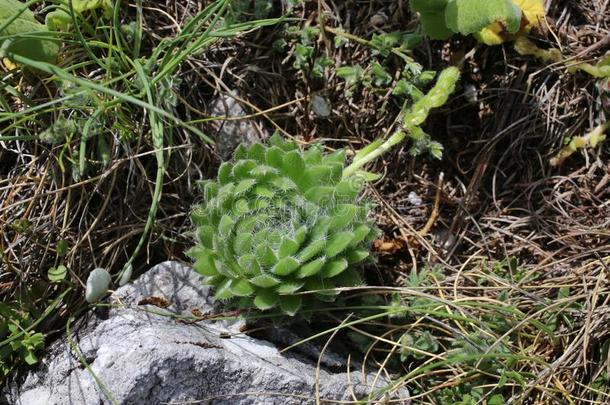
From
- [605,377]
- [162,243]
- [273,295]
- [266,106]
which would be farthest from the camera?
[266,106]

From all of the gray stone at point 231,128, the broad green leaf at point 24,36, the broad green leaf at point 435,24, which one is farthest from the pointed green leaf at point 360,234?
the broad green leaf at point 24,36

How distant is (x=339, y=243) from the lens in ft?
6.70

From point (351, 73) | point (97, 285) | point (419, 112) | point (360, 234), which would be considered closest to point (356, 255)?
point (360, 234)

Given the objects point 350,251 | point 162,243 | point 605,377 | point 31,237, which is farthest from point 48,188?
point 605,377

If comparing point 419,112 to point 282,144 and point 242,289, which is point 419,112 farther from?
point 242,289

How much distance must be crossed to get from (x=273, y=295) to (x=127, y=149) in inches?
27.9

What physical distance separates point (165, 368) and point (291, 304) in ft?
1.31

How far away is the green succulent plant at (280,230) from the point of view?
6.68 ft

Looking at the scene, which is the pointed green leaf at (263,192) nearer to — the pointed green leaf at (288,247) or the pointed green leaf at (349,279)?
the pointed green leaf at (288,247)

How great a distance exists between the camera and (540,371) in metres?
2.24

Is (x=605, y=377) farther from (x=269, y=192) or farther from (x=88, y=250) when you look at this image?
(x=88, y=250)

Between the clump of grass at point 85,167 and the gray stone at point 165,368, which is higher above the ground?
the clump of grass at point 85,167

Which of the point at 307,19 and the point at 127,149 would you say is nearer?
the point at 127,149

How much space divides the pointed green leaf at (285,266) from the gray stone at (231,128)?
0.64 m
